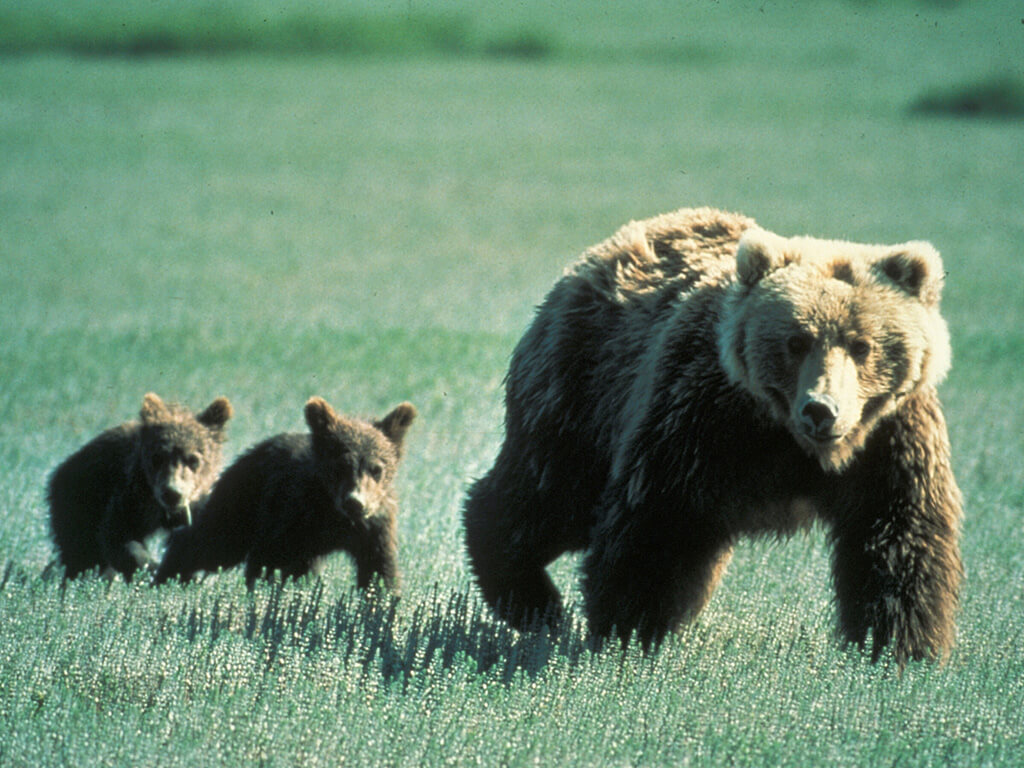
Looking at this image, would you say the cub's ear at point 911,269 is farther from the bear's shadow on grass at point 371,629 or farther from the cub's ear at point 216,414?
the cub's ear at point 216,414

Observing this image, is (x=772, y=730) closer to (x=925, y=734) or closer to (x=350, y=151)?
(x=925, y=734)

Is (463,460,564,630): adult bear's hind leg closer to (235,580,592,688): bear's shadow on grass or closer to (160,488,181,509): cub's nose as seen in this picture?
(235,580,592,688): bear's shadow on grass

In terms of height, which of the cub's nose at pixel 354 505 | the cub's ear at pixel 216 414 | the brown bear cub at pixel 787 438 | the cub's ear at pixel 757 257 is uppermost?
the cub's ear at pixel 757 257

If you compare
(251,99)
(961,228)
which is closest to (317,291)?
(961,228)

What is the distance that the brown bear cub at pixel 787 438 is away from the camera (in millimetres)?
4863

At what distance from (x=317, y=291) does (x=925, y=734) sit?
42.7ft

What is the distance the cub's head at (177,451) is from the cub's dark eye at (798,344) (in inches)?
119

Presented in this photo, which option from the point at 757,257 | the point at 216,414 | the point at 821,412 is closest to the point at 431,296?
the point at 216,414

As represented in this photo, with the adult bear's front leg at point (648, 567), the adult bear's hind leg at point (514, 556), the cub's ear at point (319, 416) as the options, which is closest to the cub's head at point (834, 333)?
the adult bear's front leg at point (648, 567)

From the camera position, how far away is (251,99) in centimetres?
3406

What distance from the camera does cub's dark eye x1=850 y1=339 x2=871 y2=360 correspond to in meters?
4.81

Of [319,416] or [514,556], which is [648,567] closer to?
[514,556]

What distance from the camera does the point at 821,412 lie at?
4570 millimetres

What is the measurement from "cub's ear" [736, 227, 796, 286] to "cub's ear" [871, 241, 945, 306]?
32cm
